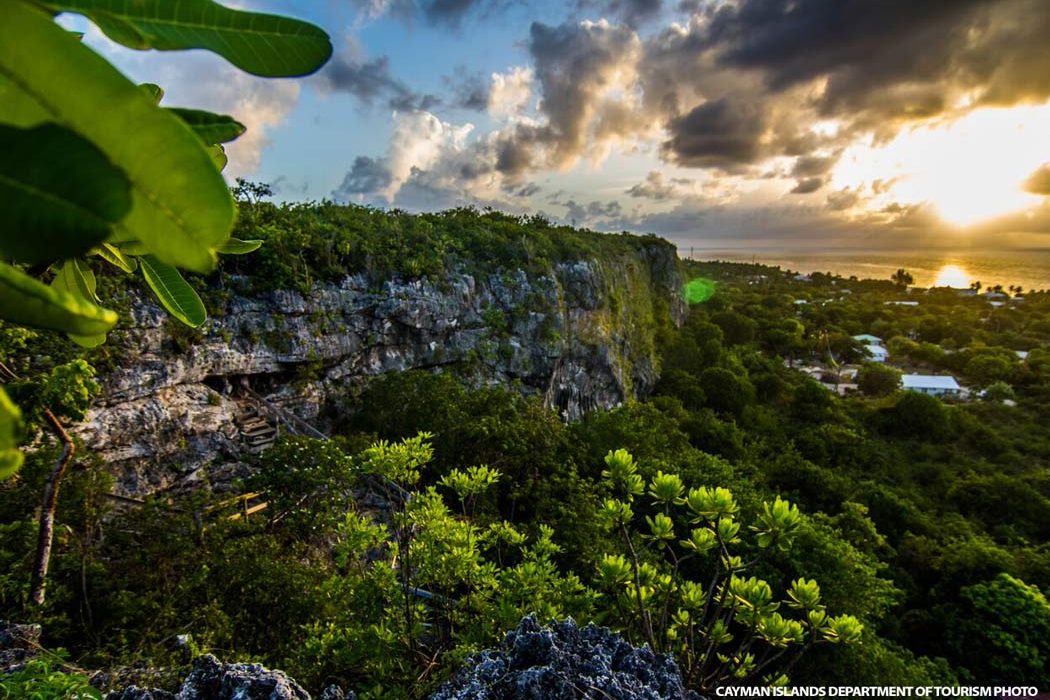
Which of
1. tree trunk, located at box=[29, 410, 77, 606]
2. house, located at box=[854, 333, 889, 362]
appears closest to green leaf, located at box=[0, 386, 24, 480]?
tree trunk, located at box=[29, 410, 77, 606]

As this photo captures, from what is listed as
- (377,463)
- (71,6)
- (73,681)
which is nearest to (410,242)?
(377,463)

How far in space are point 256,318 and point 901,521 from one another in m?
18.3

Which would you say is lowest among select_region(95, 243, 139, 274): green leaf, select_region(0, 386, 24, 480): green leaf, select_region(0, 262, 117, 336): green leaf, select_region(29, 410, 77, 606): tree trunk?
select_region(29, 410, 77, 606): tree trunk

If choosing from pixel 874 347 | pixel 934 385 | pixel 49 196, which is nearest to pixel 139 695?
pixel 49 196

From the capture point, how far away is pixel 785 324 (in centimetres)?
4066

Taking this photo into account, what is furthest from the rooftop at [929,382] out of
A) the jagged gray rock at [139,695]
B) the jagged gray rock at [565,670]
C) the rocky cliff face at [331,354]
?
the jagged gray rock at [139,695]

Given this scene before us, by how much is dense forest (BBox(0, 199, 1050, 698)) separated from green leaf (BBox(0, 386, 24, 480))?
264 centimetres

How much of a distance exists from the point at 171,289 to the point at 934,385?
4213 centimetres

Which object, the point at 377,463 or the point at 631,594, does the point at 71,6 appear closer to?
the point at 377,463

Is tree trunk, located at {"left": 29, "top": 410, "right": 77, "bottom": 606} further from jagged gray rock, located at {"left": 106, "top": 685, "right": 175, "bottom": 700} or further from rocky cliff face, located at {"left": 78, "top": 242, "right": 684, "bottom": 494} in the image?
rocky cliff face, located at {"left": 78, "top": 242, "right": 684, "bottom": 494}

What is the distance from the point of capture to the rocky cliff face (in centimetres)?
741

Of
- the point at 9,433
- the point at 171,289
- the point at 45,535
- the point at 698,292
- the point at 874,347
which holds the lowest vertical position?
the point at 874,347

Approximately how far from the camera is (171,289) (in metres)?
0.77

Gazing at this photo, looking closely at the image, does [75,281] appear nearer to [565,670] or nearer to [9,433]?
[9,433]
